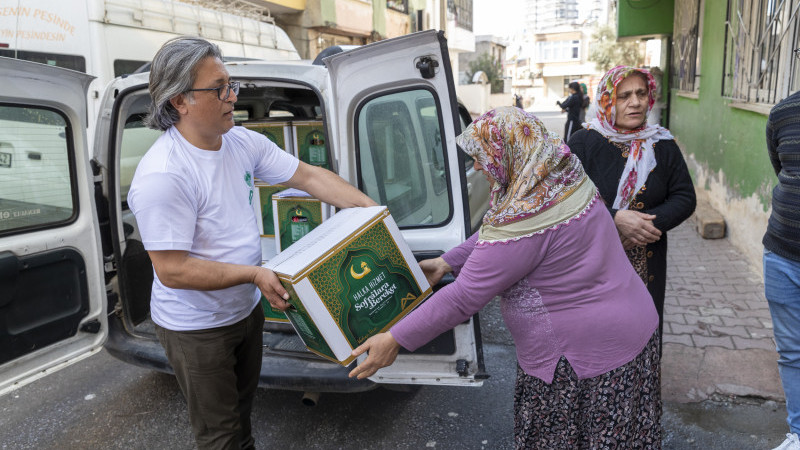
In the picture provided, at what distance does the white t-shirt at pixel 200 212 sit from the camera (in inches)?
70.3

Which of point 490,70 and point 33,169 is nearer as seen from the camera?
point 33,169

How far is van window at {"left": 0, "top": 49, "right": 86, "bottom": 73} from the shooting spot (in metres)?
5.77

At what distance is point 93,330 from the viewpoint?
111 inches

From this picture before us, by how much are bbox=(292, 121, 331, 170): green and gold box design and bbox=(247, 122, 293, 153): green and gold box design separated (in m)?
0.05

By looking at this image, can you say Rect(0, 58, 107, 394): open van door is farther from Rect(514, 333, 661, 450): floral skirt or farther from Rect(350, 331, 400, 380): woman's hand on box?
Rect(514, 333, 661, 450): floral skirt

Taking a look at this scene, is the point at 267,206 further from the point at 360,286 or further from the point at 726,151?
the point at 726,151

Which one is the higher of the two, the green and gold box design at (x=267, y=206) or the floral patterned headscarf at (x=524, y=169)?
the floral patterned headscarf at (x=524, y=169)

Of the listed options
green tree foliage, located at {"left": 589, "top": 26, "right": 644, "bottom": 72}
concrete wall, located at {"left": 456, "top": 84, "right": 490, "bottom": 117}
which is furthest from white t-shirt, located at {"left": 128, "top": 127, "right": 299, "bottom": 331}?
green tree foliage, located at {"left": 589, "top": 26, "right": 644, "bottom": 72}

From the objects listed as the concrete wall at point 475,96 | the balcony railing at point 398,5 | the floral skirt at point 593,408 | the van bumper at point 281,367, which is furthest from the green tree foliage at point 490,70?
the floral skirt at point 593,408

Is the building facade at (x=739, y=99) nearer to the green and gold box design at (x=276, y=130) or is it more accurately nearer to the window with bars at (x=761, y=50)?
the window with bars at (x=761, y=50)

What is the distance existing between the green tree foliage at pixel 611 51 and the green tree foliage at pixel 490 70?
6532 millimetres

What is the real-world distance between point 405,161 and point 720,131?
5263 millimetres

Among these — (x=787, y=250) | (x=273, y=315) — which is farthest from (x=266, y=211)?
(x=787, y=250)

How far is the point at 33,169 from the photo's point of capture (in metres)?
2.60
